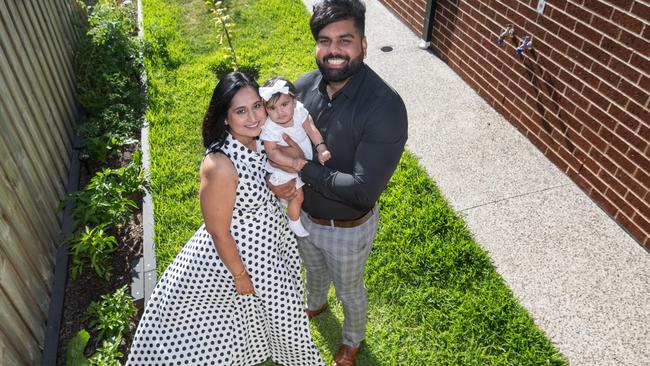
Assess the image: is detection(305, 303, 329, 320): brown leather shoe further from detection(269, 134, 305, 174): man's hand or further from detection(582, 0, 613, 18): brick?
detection(582, 0, 613, 18): brick

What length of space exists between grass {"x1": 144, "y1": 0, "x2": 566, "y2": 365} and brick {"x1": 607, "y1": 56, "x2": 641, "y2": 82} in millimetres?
1882

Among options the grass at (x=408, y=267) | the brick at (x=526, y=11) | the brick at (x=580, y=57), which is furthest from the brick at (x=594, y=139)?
the grass at (x=408, y=267)

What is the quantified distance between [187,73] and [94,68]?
140 centimetres

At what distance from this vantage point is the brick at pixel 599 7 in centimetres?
417

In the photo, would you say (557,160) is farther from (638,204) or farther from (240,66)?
(240,66)

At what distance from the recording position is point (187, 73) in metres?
7.06

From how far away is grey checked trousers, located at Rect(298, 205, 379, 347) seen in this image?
9.86 feet

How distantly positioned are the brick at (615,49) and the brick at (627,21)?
6.0 inches

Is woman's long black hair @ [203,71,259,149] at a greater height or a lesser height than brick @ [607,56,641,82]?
greater

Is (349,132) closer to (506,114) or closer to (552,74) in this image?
(552,74)

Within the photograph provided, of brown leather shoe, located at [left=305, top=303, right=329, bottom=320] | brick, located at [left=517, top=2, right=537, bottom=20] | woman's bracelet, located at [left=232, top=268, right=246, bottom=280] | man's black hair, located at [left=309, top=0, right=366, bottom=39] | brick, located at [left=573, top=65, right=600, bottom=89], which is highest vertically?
man's black hair, located at [left=309, top=0, right=366, bottom=39]

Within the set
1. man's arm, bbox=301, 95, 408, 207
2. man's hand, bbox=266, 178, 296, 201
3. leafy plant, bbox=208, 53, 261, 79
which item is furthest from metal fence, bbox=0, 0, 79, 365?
man's arm, bbox=301, 95, 408, 207

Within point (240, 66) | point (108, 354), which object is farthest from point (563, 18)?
point (108, 354)

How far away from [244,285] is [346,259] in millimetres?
649
